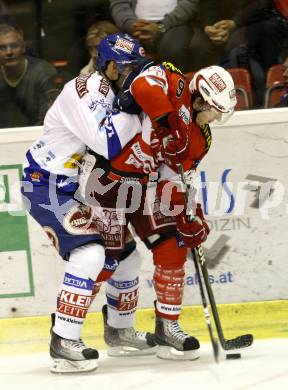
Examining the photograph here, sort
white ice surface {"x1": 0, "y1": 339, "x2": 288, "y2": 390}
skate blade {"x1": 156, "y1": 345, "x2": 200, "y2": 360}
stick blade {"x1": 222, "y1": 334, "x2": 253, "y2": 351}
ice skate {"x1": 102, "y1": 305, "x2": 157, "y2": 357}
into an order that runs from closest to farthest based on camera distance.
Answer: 1. white ice surface {"x1": 0, "y1": 339, "x2": 288, "y2": 390}
2. stick blade {"x1": 222, "y1": 334, "x2": 253, "y2": 351}
3. skate blade {"x1": 156, "y1": 345, "x2": 200, "y2": 360}
4. ice skate {"x1": 102, "y1": 305, "x2": 157, "y2": 357}

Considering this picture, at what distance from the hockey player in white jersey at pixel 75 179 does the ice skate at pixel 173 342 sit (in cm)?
35

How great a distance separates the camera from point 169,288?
468cm

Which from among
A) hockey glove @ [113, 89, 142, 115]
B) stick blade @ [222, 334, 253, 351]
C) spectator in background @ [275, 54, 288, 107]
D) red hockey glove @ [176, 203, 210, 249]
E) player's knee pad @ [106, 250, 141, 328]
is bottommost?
stick blade @ [222, 334, 253, 351]

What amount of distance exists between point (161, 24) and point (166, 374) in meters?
2.04

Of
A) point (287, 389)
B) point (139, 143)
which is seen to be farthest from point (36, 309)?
point (287, 389)

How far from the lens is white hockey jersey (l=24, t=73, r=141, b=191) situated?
14.3 ft

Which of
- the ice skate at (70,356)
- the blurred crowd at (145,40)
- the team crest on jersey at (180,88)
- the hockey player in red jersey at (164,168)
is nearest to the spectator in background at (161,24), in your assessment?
the blurred crowd at (145,40)

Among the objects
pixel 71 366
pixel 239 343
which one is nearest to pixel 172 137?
pixel 239 343

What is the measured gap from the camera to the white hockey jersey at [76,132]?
14.3ft

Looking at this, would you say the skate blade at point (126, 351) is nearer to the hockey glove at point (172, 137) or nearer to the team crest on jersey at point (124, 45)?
the hockey glove at point (172, 137)

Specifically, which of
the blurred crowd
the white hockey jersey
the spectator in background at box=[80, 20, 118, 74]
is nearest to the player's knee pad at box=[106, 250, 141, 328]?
the white hockey jersey

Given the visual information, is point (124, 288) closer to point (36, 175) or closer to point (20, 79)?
point (36, 175)

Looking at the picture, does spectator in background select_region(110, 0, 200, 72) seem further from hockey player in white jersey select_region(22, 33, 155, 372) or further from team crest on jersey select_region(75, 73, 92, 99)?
team crest on jersey select_region(75, 73, 92, 99)

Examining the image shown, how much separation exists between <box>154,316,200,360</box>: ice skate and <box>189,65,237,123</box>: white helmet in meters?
0.97
